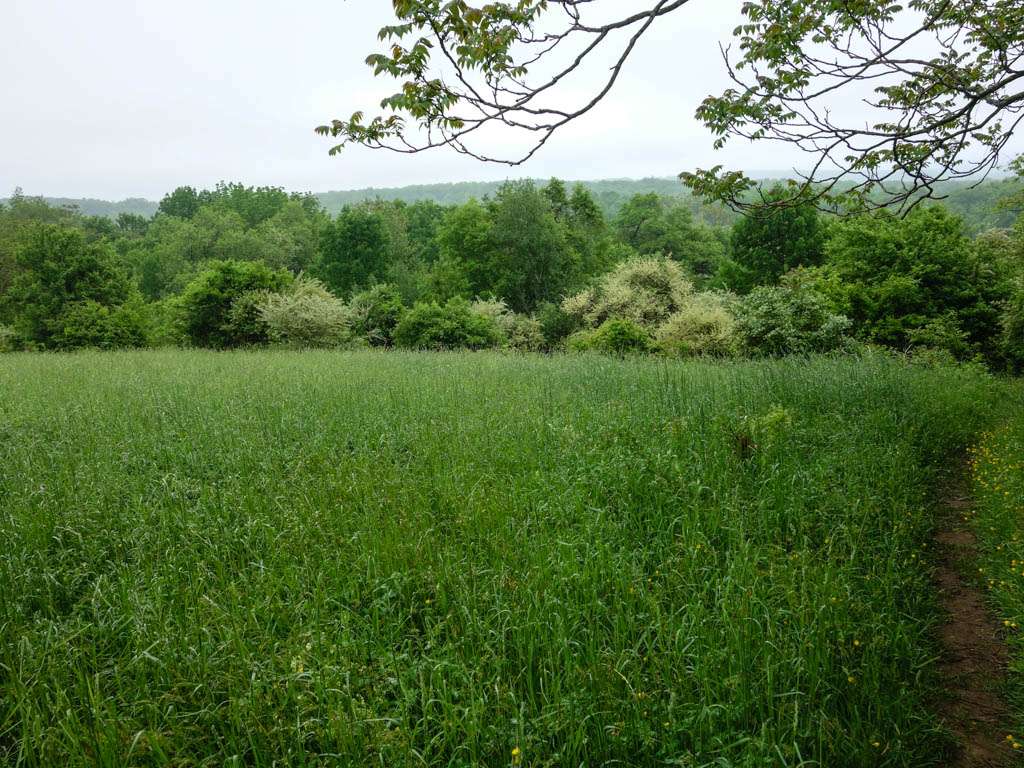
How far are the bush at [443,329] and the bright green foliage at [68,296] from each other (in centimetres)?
1253

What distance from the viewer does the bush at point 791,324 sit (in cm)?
1489

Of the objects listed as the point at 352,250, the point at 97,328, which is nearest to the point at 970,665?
the point at 97,328

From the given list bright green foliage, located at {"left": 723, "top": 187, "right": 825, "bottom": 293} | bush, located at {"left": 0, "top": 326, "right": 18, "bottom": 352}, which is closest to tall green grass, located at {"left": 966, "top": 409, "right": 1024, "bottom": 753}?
bright green foliage, located at {"left": 723, "top": 187, "right": 825, "bottom": 293}

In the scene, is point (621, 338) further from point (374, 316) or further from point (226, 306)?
point (226, 306)

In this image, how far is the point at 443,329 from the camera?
21094 millimetres

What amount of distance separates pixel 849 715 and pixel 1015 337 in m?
22.6

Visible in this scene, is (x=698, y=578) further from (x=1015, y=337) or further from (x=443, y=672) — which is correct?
(x=1015, y=337)

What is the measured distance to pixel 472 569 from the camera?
348cm

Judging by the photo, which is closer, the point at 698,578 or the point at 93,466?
the point at 698,578

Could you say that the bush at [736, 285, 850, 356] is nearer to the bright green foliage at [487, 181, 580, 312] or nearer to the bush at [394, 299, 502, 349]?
the bush at [394, 299, 502, 349]

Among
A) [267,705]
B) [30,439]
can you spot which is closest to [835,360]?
[267,705]

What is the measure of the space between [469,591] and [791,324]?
14.5 meters

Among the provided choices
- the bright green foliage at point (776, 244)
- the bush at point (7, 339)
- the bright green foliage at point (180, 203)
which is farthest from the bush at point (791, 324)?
the bright green foliage at point (180, 203)

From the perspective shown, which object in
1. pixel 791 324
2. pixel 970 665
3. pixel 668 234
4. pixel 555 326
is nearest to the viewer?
pixel 970 665
